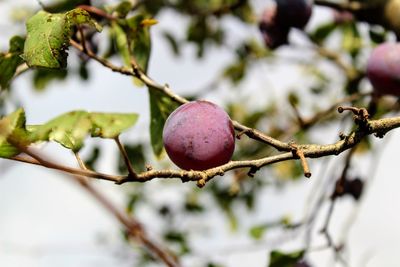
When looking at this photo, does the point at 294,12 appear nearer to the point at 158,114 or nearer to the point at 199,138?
the point at 158,114

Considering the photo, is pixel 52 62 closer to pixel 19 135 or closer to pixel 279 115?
pixel 19 135

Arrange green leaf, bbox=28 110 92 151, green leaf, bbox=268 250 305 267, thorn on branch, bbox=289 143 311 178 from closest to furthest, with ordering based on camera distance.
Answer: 1. thorn on branch, bbox=289 143 311 178
2. green leaf, bbox=28 110 92 151
3. green leaf, bbox=268 250 305 267

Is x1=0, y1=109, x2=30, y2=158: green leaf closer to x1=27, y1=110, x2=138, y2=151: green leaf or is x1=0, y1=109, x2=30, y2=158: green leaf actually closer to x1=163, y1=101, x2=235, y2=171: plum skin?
x1=27, y1=110, x2=138, y2=151: green leaf

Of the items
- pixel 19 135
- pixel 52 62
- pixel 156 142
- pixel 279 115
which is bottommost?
pixel 19 135

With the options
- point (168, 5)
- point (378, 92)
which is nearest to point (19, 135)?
point (378, 92)

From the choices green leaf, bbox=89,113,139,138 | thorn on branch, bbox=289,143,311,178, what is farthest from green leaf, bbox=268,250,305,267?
thorn on branch, bbox=289,143,311,178

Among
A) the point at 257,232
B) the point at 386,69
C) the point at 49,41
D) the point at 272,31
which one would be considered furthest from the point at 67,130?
the point at 257,232

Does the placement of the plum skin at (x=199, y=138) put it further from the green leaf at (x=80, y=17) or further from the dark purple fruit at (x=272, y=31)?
the dark purple fruit at (x=272, y=31)
